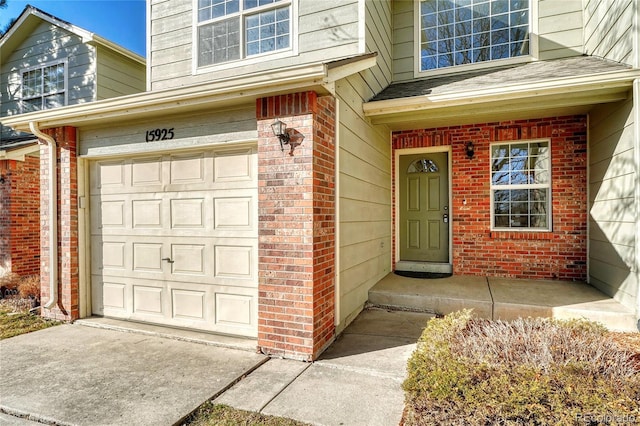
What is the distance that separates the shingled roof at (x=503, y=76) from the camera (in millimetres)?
4355

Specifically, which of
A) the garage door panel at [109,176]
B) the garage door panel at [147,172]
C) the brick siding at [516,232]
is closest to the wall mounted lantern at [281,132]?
the garage door panel at [147,172]

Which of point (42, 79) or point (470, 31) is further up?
point (42, 79)

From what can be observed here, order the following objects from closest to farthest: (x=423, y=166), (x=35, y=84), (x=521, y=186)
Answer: (x=521, y=186)
(x=423, y=166)
(x=35, y=84)

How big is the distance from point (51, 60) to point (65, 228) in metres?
6.17

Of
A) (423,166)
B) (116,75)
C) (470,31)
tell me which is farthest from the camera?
(116,75)

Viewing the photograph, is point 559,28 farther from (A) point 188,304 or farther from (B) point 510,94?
(A) point 188,304

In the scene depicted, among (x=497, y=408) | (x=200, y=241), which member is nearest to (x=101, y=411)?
(x=200, y=241)

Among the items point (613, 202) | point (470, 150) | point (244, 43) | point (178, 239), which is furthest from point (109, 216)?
A: point (613, 202)

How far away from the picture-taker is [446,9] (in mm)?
6160

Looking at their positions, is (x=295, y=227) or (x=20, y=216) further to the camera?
(x=20, y=216)

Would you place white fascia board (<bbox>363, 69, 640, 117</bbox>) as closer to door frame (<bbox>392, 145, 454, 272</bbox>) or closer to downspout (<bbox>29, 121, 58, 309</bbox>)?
door frame (<bbox>392, 145, 454, 272</bbox>)

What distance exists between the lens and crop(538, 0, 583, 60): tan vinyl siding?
17.7 feet

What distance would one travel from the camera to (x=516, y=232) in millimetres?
5754

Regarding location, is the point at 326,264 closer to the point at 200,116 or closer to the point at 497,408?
the point at 497,408
